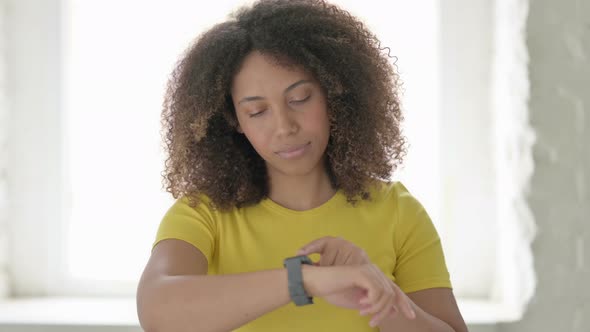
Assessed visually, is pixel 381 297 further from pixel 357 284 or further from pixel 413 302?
pixel 413 302

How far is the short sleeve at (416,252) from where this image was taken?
66.0 inches

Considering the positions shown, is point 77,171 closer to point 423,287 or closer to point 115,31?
point 115,31

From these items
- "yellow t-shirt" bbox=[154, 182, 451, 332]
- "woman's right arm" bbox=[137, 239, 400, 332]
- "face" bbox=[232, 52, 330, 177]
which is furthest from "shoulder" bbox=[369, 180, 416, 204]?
"woman's right arm" bbox=[137, 239, 400, 332]

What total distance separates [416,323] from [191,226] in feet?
1.50

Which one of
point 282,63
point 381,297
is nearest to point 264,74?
point 282,63

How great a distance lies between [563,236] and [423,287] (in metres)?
0.85

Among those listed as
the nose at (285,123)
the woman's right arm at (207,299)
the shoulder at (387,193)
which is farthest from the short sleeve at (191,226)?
the shoulder at (387,193)

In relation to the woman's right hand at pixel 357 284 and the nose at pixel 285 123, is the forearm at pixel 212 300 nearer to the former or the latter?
the woman's right hand at pixel 357 284

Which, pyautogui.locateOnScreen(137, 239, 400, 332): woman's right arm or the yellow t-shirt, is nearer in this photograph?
pyautogui.locateOnScreen(137, 239, 400, 332): woman's right arm

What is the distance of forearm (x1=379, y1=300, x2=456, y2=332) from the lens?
1.53 m

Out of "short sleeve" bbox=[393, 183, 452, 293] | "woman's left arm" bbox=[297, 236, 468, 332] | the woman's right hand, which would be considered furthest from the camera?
"short sleeve" bbox=[393, 183, 452, 293]

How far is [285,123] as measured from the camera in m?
1.55

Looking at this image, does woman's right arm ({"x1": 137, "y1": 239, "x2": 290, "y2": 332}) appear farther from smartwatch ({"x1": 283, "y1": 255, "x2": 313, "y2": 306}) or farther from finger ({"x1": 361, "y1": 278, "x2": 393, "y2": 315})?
finger ({"x1": 361, "y1": 278, "x2": 393, "y2": 315})

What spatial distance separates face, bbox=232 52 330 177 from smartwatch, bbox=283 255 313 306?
30 cm
